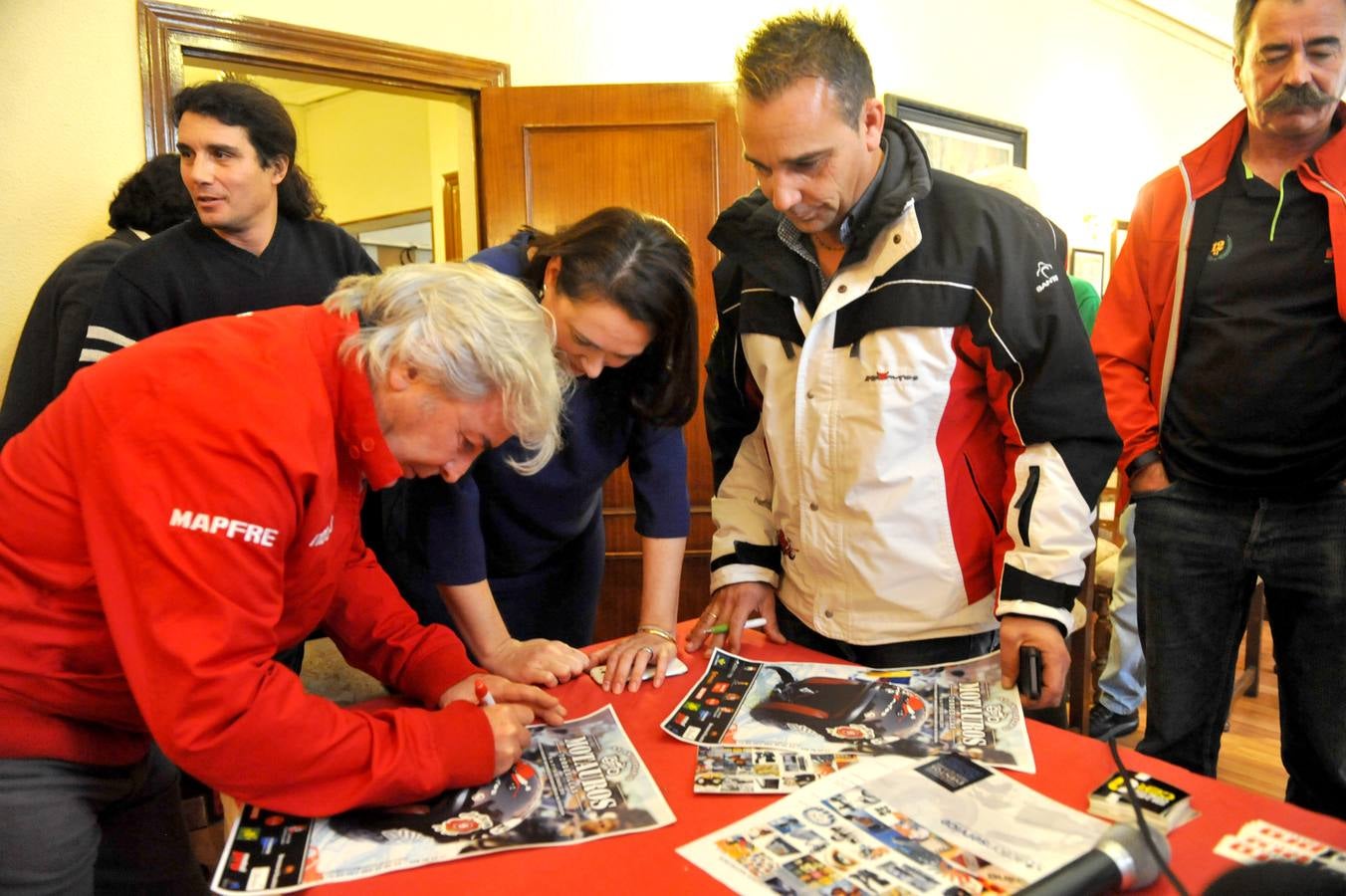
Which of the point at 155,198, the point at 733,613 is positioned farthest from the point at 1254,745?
the point at 155,198

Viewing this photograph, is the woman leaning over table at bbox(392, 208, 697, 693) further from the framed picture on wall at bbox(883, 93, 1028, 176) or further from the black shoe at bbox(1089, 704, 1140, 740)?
the framed picture on wall at bbox(883, 93, 1028, 176)

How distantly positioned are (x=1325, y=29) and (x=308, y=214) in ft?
6.43

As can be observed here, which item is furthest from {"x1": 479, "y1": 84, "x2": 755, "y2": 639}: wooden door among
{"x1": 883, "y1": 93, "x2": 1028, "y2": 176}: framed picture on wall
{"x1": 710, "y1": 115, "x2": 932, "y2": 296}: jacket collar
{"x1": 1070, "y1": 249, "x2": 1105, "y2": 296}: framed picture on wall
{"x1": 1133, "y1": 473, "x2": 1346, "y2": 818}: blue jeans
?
{"x1": 1070, "y1": 249, "x2": 1105, "y2": 296}: framed picture on wall

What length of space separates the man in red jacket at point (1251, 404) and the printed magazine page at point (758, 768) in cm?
99

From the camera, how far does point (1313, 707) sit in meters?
1.49

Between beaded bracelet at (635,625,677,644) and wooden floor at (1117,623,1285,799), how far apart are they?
1.88 m

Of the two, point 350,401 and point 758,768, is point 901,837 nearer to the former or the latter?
point 758,768

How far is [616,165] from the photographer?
9.85 feet

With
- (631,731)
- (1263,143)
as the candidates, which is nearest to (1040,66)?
(1263,143)

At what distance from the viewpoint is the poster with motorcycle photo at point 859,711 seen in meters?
0.99

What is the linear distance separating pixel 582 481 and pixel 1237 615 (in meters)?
1.18

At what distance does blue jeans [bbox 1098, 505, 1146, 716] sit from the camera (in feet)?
8.79

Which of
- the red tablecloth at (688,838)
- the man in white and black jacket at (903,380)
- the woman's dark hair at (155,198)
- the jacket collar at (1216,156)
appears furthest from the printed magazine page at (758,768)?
the woman's dark hair at (155,198)

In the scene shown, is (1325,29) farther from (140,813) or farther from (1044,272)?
(140,813)
